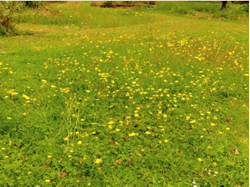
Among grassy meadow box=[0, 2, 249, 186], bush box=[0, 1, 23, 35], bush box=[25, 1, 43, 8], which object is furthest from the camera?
bush box=[25, 1, 43, 8]

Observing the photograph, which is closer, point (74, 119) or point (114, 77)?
point (74, 119)

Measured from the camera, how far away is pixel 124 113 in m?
5.42

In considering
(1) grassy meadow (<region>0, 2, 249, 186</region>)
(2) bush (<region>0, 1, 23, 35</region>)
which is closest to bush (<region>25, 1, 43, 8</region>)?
(2) bush (<region>0, 1, 23, 35</region>)

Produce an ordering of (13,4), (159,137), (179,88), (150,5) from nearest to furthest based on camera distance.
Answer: (159,137) → (179,88) → (13,4) → (150,5)

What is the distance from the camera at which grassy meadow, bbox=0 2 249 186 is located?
402 cm

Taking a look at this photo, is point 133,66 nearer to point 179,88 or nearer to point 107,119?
point 179,88

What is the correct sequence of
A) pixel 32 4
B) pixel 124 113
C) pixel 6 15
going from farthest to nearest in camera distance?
pixel 32 4, pixel 6 15, pixel 124 113

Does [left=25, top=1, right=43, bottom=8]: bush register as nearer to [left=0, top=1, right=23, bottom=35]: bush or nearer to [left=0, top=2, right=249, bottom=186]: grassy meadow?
[left=0, top=1, right=23, bottom=35]: bush

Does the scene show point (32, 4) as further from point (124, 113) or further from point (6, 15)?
point (124, 113)

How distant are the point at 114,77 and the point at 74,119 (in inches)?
79.6

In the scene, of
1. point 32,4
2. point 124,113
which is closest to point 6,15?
point 32,4

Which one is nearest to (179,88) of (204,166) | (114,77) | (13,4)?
(114,77)

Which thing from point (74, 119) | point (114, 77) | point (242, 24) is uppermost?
point (242, 24)

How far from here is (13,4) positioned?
35.4ft
